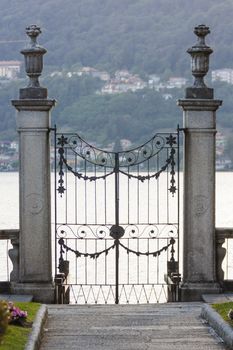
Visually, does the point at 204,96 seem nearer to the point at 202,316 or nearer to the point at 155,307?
the point at 155,307

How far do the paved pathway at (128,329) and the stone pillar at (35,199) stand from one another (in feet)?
5.61

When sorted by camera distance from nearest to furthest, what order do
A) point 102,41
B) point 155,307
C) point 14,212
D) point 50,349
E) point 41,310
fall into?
point 50,349 < point 41,310 < point 155,307 < point 14,212 < point 102,41

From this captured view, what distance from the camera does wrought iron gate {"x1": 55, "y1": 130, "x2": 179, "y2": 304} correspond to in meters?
18.0

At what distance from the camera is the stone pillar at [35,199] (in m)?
17.3

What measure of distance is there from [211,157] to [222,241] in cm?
122

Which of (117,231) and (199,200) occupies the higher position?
(199,200)

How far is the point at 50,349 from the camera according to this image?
38.4ft

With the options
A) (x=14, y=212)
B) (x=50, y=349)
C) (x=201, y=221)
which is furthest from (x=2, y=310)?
(x=14, y=212)

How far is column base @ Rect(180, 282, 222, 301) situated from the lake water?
17.7m

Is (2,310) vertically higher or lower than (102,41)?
lower

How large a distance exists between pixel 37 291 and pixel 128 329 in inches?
175

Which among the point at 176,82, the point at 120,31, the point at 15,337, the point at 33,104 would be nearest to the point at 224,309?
the point at 15,337

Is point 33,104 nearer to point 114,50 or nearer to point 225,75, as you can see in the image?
point 225,75

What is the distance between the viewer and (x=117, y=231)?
1794 cm
